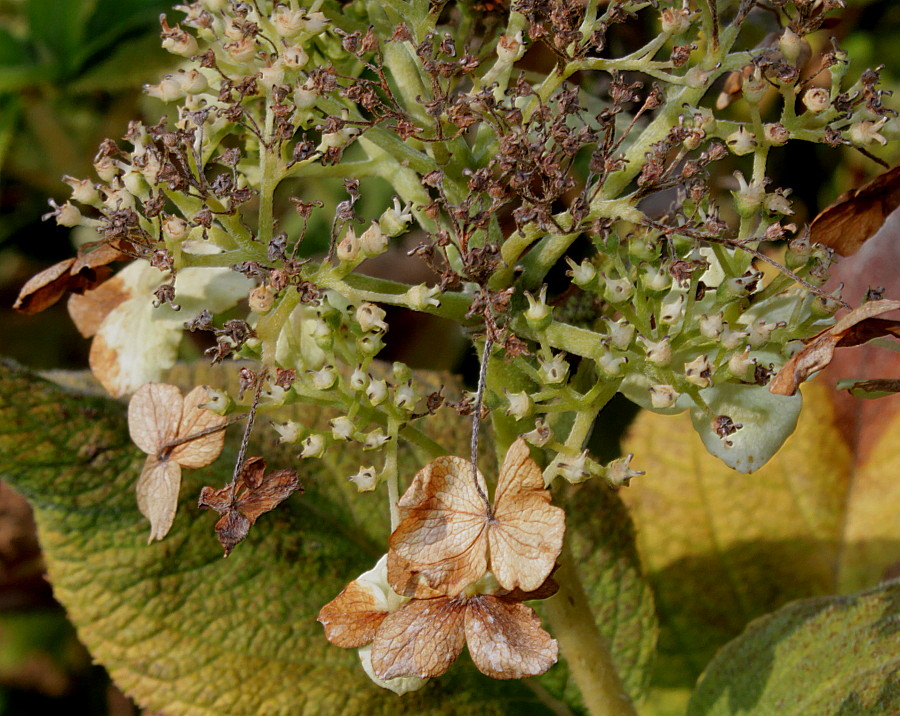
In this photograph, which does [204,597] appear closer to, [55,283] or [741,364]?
[55,283]

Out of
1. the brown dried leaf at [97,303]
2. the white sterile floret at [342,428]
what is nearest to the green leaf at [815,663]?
the white sterile floret at [342,428]

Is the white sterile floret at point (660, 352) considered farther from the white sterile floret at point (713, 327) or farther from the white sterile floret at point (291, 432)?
the white sterile floret at point (291, 432)

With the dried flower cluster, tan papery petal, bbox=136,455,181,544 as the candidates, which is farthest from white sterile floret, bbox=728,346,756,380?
tan papery petal, bbox=136,455,181,544

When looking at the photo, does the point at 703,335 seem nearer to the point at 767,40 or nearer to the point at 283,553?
the point at 767,40

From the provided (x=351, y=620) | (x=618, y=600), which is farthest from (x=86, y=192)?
(x=618, y=600)

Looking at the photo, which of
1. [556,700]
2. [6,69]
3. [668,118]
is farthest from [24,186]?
[668,118]

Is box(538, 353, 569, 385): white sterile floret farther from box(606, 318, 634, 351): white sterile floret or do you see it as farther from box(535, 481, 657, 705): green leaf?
box(535, 481, 657, 705): green leaf
